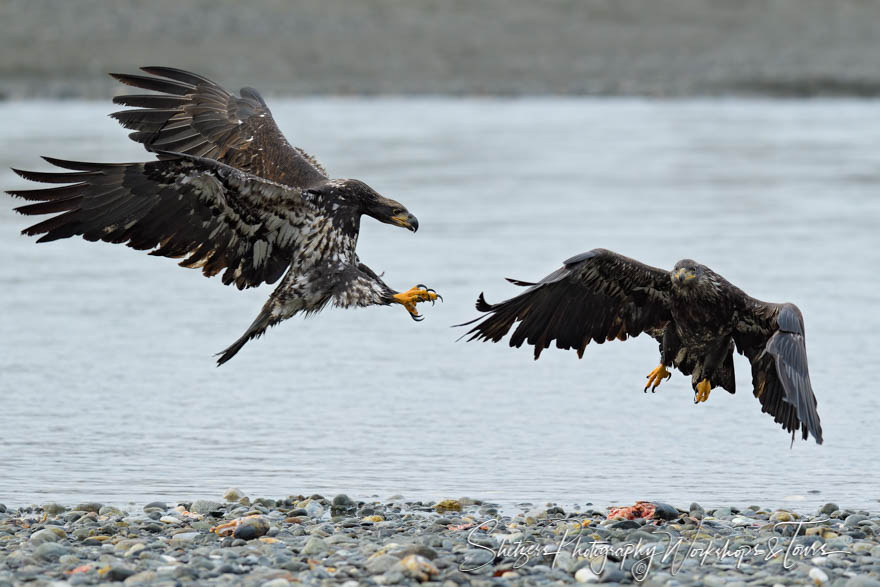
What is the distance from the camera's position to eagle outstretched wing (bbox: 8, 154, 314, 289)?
715 centimetres

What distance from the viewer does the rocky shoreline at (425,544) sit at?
5711mm

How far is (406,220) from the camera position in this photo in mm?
8062

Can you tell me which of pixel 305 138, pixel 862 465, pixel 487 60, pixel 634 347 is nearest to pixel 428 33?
pixel 487 60

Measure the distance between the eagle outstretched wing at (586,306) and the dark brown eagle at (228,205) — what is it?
53cm

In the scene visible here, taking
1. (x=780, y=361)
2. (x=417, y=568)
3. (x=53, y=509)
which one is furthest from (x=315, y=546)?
(x=780, y=361)

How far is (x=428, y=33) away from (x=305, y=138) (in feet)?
43.5

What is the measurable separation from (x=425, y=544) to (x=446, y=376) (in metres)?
3.54

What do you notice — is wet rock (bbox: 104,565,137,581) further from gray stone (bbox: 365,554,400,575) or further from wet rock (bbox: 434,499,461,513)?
wet rock (bbox: 434,499,461,513)

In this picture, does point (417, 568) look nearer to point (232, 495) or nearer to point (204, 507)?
point (204, 507)

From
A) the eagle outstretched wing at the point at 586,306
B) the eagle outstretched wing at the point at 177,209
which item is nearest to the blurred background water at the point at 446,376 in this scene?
the eagle outstretched wing at the point at 586,306

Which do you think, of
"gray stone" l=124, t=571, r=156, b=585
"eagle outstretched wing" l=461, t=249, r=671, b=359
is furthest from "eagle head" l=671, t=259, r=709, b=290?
"gray stone" l=124, t=571, r=156, b=585

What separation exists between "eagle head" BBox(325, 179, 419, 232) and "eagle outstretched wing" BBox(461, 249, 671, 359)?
2.75 ft

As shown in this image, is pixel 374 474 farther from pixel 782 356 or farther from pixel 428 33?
pixel 428 33

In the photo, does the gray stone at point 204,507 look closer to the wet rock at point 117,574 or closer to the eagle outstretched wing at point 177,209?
the wet rock at point 117,574
